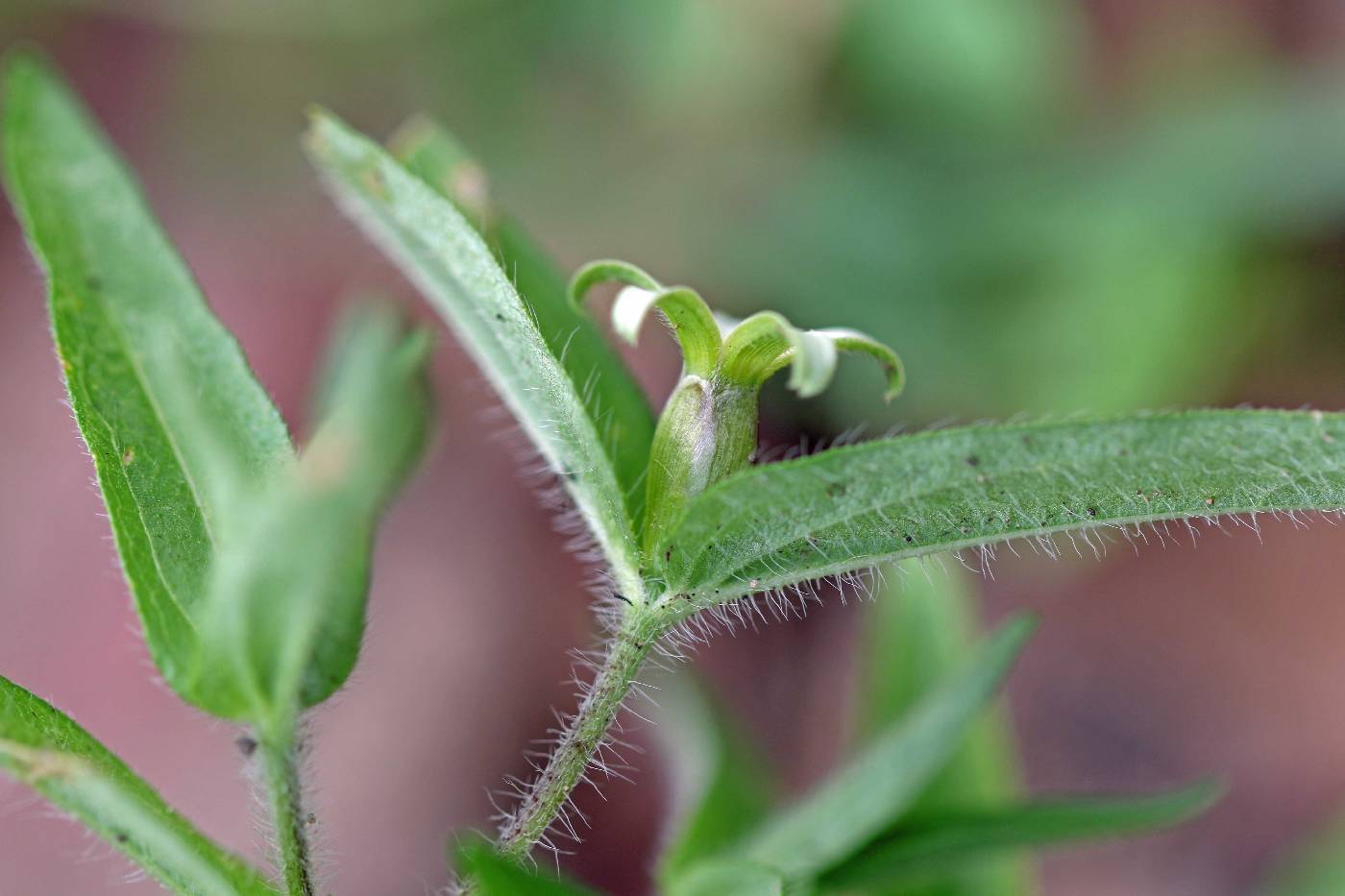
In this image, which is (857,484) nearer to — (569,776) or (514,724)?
(569,776)

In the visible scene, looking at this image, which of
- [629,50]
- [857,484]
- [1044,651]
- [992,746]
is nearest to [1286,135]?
[1044,651]

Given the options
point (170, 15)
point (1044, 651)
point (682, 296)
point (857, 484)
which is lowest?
point (1044, 651)

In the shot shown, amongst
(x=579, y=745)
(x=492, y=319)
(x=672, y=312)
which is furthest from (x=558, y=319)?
(x=579, y=745)

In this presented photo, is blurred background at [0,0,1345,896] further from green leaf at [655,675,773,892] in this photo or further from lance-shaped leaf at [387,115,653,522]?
lance-shaped leaf at [387,115,653,522]

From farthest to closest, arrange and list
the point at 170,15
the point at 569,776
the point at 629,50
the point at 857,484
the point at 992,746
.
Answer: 1. the point at 170,15
2. the point at 629,50
3. the point at 992,746
4. the point at 569,776
5. the point at 857,484

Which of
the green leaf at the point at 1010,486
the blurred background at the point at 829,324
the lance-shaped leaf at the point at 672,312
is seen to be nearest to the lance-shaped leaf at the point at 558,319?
the lance-shaped leaf at the point at 672,312

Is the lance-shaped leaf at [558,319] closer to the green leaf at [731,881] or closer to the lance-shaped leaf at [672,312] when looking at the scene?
the lance-shaped leaf at [672,312]
